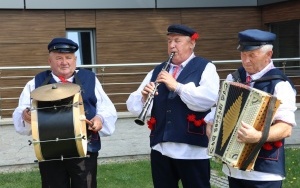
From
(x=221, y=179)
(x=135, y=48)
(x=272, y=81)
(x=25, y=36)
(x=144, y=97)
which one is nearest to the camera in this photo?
(x=272, y=81)

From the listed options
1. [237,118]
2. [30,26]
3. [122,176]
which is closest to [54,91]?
[237,118]

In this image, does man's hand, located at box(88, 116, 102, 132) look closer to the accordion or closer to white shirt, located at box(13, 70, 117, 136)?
white shirt, located at box(13, 70, 117, 136)

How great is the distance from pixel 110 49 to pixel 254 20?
3530 mm

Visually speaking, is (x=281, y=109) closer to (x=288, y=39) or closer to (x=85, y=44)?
(x=85, y=44)

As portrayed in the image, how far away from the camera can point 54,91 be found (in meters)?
3.20

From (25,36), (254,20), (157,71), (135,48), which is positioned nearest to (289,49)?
(254,20)

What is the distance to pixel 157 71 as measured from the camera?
3.65 meters

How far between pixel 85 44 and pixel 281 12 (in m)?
4.46

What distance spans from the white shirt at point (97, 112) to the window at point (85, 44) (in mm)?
7033

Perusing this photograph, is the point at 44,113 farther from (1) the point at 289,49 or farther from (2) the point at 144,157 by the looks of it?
(1) the point at 289,49

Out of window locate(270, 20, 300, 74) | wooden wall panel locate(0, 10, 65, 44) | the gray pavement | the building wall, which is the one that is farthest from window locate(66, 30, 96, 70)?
window locate(270, 20, 300, 74)

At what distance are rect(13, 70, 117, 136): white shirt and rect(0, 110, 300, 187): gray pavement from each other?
7.85 feet

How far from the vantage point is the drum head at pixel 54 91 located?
3.16 meters

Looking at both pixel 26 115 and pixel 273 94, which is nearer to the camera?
pixel 273 94
